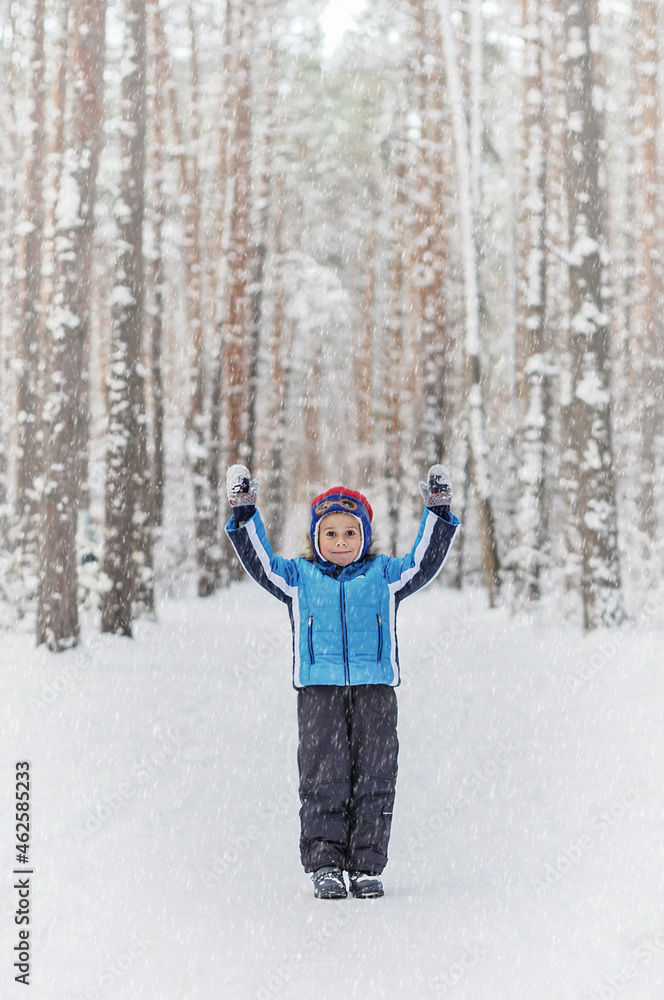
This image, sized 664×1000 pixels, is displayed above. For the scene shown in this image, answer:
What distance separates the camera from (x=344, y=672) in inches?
180

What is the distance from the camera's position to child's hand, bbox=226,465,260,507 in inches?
183

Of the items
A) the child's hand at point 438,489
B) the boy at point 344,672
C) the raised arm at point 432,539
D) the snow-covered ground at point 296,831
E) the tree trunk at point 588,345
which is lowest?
the snow-covered ground at point 296,831

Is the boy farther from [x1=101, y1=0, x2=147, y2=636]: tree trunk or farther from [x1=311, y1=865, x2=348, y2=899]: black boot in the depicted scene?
[x1=101, y1=0, x2=147, y2=636]: tree trunk

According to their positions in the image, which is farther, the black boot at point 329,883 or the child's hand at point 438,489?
the child's hand at point 438,489

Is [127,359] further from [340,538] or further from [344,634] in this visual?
[344,634]

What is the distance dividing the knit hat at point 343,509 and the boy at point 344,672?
1 centimetres

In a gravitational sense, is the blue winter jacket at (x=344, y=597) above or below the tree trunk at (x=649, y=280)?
below

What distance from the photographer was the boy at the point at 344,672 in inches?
181

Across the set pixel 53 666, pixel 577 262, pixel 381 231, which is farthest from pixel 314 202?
pixel 53 666

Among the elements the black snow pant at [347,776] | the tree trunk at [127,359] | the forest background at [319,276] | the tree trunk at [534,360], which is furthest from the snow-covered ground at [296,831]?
the tree trunk at [534,360]

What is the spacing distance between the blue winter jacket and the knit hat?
0.12 metres

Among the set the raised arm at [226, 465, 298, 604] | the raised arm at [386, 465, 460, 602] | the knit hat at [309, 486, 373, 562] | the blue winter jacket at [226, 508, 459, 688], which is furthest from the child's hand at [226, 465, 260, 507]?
the raised arm at [386, 465, 460, 602]

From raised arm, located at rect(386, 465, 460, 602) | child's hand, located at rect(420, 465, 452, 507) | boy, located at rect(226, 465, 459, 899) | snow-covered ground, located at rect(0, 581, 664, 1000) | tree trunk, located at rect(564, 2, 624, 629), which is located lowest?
snow-covered ground, located at rect(0, 581, 664, 1000)

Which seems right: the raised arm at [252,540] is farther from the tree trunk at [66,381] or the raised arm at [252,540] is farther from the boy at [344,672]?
the tree trunk at [66,381]
